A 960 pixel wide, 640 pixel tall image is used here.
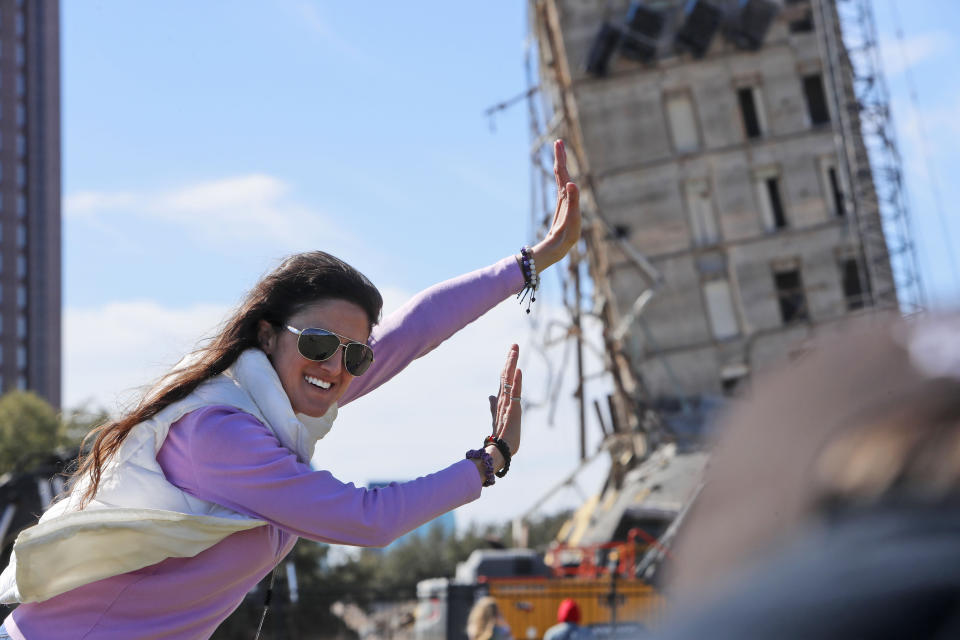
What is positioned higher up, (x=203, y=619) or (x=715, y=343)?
(x=715, y=343)

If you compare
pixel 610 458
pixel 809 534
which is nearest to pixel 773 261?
pixel 610 458

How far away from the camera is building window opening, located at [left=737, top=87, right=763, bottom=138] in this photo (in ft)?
115

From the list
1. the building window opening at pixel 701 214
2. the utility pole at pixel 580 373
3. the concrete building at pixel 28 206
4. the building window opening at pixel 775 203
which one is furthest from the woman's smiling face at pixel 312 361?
the concrete building at pixel 28 206

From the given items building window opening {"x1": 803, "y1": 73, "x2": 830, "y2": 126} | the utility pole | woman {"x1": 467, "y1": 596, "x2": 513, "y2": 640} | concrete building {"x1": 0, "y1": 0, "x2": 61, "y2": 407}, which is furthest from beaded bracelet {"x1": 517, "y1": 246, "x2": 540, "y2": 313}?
concrete building {"x1": 0, "y1": 0, "x2": 61, "y2": 407}

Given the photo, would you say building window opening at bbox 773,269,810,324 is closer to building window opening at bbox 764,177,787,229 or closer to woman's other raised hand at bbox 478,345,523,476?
building window opening at bbox 764,177,787,229

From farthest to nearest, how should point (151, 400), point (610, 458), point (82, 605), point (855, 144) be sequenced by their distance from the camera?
point (610, 458), point (855, 144), point (151, 400), point (82, 605)

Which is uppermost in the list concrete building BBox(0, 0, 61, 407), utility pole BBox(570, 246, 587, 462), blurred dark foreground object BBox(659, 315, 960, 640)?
concrete building BBox(0, 0, 61, 407)

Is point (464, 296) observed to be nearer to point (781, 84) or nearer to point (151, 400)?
point (151, 400)

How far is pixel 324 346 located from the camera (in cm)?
263

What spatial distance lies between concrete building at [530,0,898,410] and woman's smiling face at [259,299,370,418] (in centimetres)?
3075

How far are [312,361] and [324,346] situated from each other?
2.3 inches

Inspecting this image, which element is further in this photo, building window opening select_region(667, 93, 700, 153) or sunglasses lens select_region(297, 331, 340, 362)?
building window opening select_region(667, 93, 700, 153)

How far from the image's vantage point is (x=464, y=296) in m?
3.34

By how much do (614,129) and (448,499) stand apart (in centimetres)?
3333
